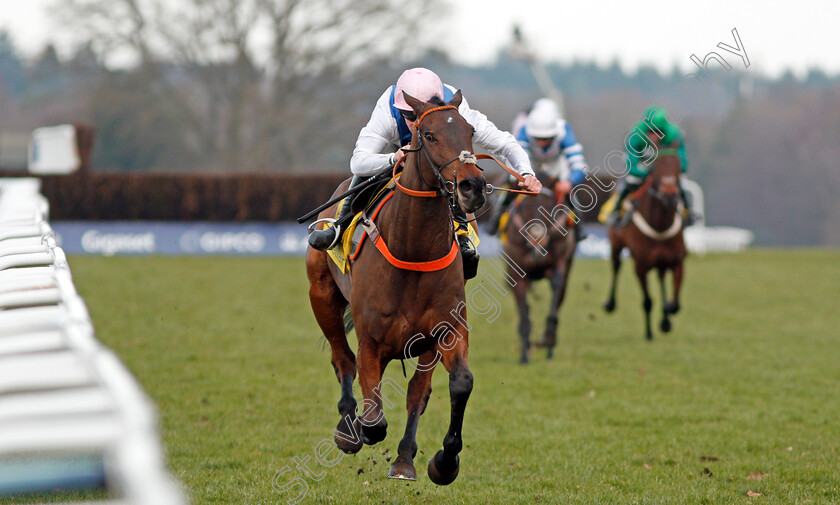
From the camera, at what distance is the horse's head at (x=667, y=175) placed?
10055mm

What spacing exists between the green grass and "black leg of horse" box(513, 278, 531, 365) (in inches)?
7.6

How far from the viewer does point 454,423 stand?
4.34 meters

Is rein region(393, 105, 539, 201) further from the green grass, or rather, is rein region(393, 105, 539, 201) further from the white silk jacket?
the green grass

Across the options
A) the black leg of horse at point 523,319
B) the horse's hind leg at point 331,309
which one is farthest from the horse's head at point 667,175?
the horse's hind leg at point 331,309

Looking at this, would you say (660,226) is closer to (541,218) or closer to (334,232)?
(541,218)

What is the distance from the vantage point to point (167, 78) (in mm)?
33594

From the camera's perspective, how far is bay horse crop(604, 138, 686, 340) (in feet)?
33.2

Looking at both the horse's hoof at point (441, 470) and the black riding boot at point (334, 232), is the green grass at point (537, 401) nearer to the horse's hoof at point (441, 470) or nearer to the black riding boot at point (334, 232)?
the horse's hoof at point (441, 470)

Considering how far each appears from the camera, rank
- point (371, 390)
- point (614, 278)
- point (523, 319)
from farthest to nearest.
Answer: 1. point (614, 278)
2. point (523, 319)
3. point (371, 390)

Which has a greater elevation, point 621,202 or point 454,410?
point 454,410

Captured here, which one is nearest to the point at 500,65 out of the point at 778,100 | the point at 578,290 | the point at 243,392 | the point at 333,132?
the point at 778,100

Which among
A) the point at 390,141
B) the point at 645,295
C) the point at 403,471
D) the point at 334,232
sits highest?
the point at 390,141

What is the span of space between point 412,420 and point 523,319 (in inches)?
182

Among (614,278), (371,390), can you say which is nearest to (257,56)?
(614,278)
